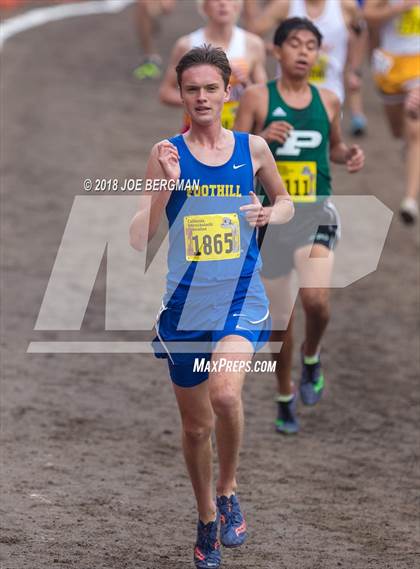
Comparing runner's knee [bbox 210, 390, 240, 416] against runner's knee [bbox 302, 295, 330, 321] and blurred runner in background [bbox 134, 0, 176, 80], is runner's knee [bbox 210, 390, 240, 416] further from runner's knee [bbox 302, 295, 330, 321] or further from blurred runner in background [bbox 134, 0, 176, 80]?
blurred runner in background [bbox 134, 0, 176, 80]

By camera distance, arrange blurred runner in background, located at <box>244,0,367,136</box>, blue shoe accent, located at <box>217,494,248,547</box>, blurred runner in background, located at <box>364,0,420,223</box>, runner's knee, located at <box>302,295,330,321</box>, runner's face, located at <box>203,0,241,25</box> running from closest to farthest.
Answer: blue shoe accent, located at <box>217,494,248,547</box>
runner's knee, located at <box>302,295,330,321</box>
runner's face, located at <box>203,0,241,25</box>
blurred runner in background, located at <box>244,0,367,136</box>
blurred runner in background, located at <box>364,0,420,223</box>

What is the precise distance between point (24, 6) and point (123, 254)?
12.4 m

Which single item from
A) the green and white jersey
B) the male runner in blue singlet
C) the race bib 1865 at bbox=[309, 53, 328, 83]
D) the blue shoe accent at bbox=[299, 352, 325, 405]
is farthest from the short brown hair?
the race bib 1865 at bbox=[309, 53, 328, 83]

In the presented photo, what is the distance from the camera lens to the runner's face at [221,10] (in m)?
10.1

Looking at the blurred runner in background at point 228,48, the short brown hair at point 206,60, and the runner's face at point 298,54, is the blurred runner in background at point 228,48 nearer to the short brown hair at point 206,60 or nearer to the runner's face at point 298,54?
the runner's face at point 298,54

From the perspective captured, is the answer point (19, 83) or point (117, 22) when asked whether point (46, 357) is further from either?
point (117, 22)

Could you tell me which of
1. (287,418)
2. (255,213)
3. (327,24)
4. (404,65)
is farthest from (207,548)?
(404,65)

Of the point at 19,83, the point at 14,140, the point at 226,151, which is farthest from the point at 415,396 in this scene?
the point at 19,83

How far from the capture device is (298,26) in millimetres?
8336

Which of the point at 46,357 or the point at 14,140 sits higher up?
the point at 46,357

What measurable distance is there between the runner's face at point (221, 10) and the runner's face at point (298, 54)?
1.87 meters

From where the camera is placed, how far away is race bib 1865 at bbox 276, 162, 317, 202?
8.26 meters

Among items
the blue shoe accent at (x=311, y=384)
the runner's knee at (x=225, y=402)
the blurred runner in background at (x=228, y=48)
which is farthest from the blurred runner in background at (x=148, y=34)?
the runner's knee at (x=225, y=402)

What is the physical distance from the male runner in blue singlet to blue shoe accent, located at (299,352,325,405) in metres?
2.69
